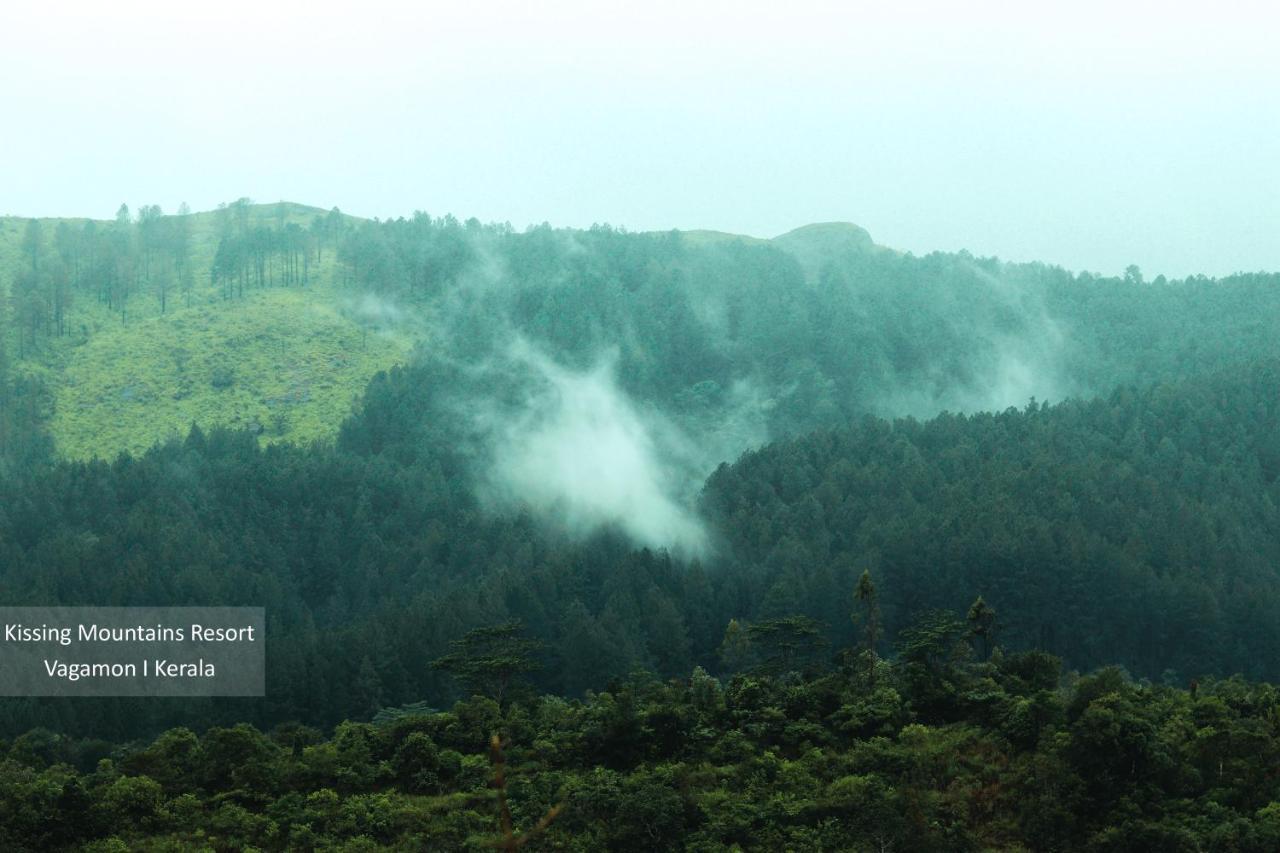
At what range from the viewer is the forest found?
1706 inches

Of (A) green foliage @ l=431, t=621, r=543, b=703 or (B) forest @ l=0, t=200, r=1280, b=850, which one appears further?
(A) green foliage @ l=431, t=621, r=543, b=703

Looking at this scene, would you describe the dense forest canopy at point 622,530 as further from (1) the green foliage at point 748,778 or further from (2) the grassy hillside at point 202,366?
(1) the green foliage at point 748,778

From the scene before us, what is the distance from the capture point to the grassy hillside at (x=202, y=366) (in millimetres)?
159250

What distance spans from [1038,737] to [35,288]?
17959cm


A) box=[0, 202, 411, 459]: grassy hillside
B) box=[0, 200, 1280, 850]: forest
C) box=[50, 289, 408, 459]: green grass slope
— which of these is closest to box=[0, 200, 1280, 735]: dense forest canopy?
box=[0, 200, 1280, 850]: forest

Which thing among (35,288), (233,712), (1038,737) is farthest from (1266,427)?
(35,288)

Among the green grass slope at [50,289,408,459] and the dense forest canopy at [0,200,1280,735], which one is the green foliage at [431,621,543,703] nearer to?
the dense forest canopy at [0,200,1280,735]

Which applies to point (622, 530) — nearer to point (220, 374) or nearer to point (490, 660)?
point (490, 660)

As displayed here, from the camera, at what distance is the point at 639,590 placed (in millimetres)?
97188

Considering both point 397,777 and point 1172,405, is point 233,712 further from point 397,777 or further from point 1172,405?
point 1172,405

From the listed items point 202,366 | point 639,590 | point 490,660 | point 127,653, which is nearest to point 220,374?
point 202,366

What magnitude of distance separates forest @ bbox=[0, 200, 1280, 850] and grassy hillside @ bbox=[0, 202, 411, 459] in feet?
3.19

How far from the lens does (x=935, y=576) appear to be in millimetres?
95125

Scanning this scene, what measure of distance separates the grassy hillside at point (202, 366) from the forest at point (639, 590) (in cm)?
97
